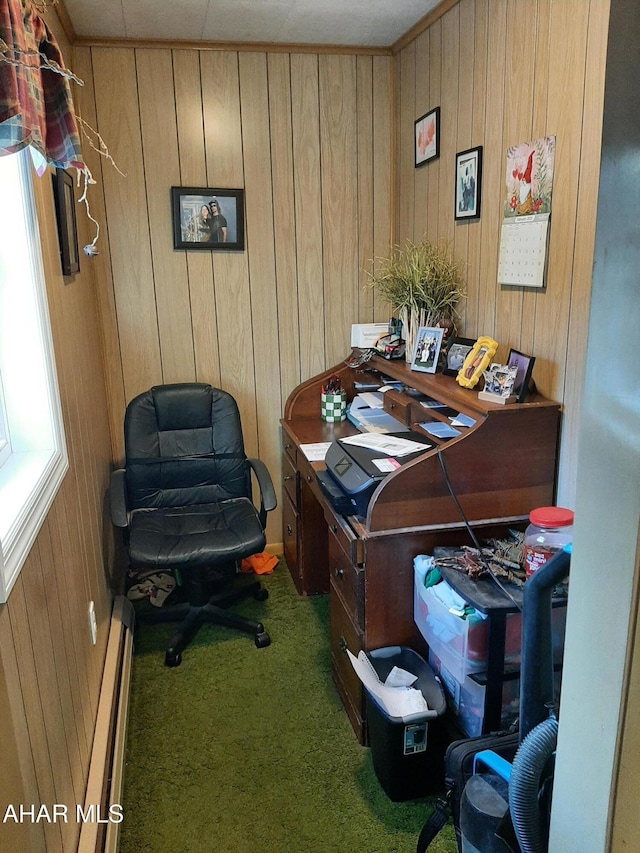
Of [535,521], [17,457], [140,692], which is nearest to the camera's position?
[17,457]

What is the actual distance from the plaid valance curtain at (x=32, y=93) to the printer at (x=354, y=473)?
46.3 inches

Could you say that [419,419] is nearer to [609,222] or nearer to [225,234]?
[225,234]

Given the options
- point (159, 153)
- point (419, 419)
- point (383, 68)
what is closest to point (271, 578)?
point (419, 419)

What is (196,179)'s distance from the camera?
297 cm

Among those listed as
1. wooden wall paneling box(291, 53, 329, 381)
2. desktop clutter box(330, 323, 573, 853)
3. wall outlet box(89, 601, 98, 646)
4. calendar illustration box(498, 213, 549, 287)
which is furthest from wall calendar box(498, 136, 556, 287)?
wall outlet box(89, 601, 98, 646)

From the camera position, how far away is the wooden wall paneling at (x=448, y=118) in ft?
8.00

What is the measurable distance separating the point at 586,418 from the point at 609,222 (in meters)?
0.24

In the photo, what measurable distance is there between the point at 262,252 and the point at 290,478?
3.63 feet

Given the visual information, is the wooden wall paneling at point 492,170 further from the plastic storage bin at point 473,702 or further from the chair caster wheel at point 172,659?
the chair caster wheel at point 172,659

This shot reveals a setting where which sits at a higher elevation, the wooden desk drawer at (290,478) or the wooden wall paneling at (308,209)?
the wooden wall paneling at (308,209)

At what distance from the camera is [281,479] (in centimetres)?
339

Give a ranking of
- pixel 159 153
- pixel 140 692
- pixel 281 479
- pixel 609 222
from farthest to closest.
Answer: pixel 281 479 → pixel 159 153 → pixel 140 692 → pixel 609 222

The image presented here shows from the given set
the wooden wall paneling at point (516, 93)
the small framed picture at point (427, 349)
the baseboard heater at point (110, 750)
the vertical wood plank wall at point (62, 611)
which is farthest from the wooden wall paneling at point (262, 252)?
the wooden wall paneling at point (516, 93)

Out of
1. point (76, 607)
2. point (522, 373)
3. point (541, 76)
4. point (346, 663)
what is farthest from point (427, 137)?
point (76, 607)
